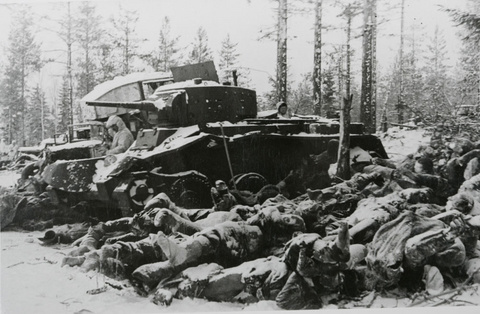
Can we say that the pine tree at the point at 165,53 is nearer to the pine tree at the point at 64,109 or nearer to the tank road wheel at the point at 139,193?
the pine tree at the point at 64,109

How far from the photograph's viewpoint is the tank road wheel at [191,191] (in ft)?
10.7

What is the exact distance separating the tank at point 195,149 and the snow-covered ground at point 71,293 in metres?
0.53

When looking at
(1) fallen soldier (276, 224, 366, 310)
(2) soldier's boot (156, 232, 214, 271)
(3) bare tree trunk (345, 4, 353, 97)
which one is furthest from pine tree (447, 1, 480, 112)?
(2) soldier's boot (156, 232, 214, 271)

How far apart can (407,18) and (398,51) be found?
0.24 metres

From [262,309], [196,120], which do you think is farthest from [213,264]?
[196,120]

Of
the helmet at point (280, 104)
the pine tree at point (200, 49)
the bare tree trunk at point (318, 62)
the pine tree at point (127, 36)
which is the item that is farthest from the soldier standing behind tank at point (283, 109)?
the pine tree at point (127, 36)

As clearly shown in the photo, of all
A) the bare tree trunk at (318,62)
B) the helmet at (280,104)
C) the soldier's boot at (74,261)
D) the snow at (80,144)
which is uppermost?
the bare tree trunk at (318,62)

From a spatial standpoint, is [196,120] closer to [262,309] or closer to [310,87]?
[310,87]

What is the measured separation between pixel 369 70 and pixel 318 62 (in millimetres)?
394

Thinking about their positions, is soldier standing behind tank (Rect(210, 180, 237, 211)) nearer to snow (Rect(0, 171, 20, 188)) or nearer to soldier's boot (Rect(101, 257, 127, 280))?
soldier's boot (Rect(101, 257, 127, 280))

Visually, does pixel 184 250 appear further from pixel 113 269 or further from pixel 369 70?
pixel 369 70

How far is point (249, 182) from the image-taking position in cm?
335

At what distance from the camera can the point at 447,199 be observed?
299 centimetres

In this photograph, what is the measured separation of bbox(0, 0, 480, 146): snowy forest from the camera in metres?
3.20
